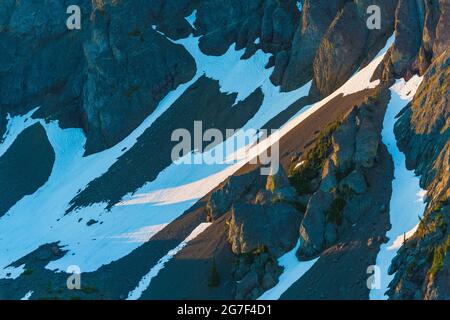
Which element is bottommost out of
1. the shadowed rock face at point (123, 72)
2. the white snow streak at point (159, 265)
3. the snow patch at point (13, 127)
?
the white snow streak at point (159, 265)

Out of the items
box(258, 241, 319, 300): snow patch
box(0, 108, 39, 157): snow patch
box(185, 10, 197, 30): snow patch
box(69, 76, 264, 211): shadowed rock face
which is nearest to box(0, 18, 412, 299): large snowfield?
box(258, 241, 319, 300): snow patch

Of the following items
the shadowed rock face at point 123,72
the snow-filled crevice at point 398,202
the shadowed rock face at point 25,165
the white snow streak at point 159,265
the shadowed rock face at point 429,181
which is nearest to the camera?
the shadowed rock face at point 429,181

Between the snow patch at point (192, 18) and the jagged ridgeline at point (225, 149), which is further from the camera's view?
the snow patch at point (192, 18)

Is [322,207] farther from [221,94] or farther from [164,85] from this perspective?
[164,85]

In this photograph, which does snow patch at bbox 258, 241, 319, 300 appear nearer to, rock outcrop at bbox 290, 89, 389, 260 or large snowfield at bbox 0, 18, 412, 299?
large snowfield at bbox 0, 18, 412, 299

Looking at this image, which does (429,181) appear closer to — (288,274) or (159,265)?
(288,274)

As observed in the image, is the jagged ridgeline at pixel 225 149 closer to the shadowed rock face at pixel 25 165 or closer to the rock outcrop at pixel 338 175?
the rock outcrop at pixel 338 175

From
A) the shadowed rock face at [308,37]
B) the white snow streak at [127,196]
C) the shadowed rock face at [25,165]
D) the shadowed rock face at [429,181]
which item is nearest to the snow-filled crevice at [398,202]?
the shadowed rock face at [429,181]
